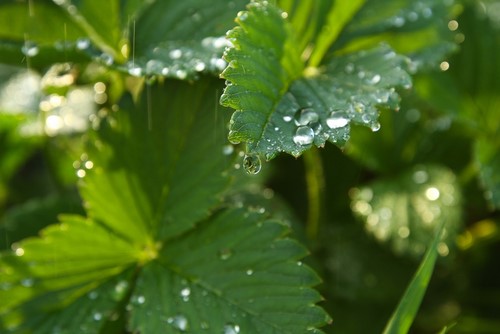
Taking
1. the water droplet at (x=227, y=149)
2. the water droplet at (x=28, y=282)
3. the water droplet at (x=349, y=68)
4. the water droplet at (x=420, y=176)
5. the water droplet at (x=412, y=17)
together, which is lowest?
the water droplet at (x=420, y=176)

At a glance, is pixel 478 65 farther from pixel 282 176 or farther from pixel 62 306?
pixel 62 306

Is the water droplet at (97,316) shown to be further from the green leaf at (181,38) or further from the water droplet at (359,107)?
the water droplet at (359,107)

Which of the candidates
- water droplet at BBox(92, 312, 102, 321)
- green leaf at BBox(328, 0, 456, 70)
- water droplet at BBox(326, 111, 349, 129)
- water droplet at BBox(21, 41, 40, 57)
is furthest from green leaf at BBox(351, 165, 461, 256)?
water droplet at BBox(21, 41, 40, 57)

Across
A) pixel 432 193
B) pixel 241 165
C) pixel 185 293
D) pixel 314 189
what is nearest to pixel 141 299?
pixel 185 293

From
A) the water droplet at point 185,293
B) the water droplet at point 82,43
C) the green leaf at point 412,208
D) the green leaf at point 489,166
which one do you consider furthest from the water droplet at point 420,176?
the water droplet at point 82,43

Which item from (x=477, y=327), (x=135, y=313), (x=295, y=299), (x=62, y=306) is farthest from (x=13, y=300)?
(x=477, y=327)
